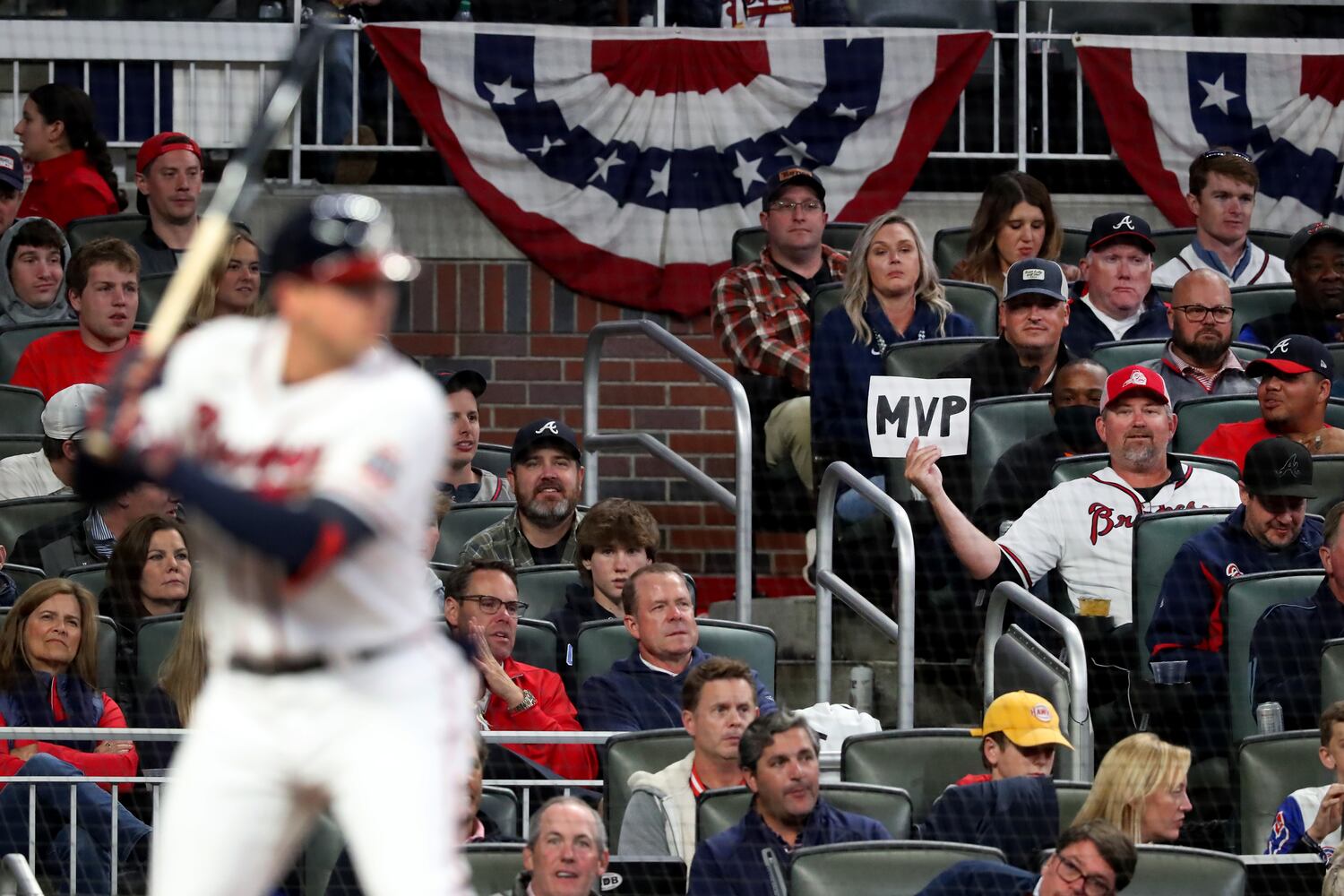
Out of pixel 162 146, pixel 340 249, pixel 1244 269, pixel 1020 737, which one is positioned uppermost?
pixel 162 146

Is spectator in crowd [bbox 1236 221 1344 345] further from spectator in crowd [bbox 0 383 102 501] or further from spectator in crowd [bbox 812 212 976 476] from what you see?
spectator in crowd [bbox 0 383 102 501]

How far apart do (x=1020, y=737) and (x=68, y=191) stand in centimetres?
445

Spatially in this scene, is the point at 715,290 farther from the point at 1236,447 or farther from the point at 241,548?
the point at 241,548

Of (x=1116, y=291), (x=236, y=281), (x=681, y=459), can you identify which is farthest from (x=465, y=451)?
(x=1116, y=291)

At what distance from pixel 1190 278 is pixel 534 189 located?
266cm

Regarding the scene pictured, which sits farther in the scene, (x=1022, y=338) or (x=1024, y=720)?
(x=1022, y=338)

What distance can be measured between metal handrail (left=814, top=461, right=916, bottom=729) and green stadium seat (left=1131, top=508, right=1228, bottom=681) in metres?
0.61

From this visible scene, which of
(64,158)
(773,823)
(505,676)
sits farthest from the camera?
(64,158)

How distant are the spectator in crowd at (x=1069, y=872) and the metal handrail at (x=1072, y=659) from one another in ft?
2.97

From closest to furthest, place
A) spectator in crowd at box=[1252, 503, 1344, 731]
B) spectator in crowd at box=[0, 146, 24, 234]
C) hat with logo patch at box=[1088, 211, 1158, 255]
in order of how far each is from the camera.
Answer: spectator in crowd at box=[1252, 503, 1344, 731], hat with logo patch at box=[1088, 211, 1158, 255], spectator in crowd at box=[0, 146, 24, 234]

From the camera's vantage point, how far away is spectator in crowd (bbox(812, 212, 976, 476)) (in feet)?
24.3

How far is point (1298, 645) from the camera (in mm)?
6246

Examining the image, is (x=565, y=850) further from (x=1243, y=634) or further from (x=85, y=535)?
(x=85, y=535)

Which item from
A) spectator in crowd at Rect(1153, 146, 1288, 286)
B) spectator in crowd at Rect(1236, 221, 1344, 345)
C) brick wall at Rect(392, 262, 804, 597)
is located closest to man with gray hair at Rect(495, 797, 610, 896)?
brick wall at Rect(392, 262, 804, 597)
